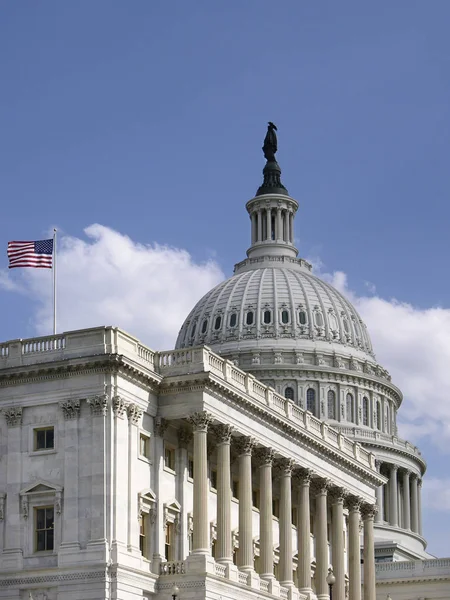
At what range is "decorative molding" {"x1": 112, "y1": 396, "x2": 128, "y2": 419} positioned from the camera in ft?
270

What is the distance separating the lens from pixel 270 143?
19688cm

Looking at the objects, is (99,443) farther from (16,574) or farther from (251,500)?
(251,500)

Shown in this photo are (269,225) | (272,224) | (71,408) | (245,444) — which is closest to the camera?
(71,408)

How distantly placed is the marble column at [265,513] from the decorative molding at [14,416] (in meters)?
17.0

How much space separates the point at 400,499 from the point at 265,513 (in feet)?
290

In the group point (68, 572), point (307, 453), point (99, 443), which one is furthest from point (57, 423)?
point (307, 453)

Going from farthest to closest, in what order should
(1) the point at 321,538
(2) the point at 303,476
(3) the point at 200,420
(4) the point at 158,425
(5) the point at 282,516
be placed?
1. (1) the point at 321,538
2. (2) the point at 303,476
3. (5) the point at 282,516
4. (4) the point at 158,425
5. (3) the point at 200,420

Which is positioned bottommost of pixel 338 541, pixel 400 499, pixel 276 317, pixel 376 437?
pixel 338 541

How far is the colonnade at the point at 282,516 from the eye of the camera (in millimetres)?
85812

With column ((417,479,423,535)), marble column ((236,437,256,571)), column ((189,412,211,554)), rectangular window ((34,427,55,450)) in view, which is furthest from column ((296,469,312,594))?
column ((417,479,423,535))

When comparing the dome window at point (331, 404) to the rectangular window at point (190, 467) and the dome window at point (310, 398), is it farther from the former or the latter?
the rectangular window at point (190, 467)

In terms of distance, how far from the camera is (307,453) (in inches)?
4016

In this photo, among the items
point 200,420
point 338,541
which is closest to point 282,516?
point 338,541

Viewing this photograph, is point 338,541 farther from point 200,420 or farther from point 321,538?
point 200,420
